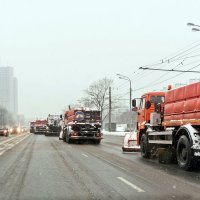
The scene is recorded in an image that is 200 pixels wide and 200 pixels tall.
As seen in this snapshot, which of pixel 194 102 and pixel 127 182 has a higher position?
pixel 194 102

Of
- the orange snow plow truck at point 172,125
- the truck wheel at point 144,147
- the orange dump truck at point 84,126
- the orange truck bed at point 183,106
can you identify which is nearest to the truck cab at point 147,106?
the orange snow plow truck at point 172,125

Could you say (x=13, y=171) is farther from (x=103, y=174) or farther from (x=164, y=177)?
(x=164, y=177)

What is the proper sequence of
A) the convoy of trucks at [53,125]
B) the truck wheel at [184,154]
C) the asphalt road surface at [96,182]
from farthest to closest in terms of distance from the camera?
the convoy of trucks at [53,125], the truck wheel at [184,154], the asphalt road surface at [96,182]

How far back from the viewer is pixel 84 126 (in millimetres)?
32219

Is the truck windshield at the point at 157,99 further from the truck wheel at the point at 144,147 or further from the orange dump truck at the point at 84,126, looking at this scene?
the orange dump truck at the point at 84,126

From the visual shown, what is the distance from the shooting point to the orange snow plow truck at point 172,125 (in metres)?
13.4

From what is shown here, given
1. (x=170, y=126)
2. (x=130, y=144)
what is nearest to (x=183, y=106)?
(x=170, y=126)

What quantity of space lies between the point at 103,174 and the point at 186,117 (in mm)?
3571

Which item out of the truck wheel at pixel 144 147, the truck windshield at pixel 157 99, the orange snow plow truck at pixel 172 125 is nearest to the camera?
the orange snow plow truck at pixel 172 125

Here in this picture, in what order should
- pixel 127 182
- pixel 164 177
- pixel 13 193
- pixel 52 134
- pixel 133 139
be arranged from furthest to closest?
pixel 52 134, pixel 133 139, pixel 164 177, pixel 127 182, pixel 13 193

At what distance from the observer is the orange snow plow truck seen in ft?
43.9

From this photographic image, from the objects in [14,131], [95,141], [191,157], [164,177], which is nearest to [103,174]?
[164,177]

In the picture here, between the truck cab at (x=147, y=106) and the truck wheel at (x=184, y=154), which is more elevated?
the truck cab at (x=147, y=106)

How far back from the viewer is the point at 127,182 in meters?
10.8
